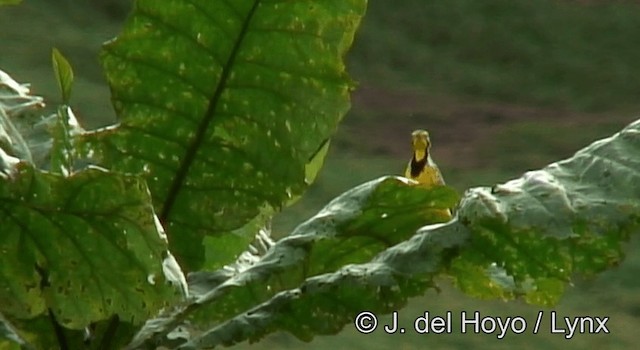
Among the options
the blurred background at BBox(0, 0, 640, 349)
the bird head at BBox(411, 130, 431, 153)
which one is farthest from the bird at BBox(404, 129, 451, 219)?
the blurred background at BBox(0, 0, 640, 349)

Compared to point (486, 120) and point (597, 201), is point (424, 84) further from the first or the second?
point (597, 201)

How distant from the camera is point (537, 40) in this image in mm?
6133

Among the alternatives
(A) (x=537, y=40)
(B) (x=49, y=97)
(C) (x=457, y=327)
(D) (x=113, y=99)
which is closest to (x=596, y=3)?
(A) (x=537, y=40)

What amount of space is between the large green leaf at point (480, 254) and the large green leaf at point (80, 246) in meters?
0.07

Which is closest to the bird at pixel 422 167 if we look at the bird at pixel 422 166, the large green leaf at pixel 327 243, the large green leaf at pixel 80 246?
the bird at pixel 422 166

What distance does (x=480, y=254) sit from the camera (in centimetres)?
58

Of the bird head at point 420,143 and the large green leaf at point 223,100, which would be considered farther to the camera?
the bird head at point 420,143

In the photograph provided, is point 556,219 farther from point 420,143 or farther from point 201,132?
point 420,143

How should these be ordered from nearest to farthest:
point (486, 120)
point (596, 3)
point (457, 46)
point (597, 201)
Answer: point (597, 201), point (486, 120), point (457, 46), point (596, 3)

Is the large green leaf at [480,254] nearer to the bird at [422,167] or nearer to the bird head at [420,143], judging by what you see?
the bird at [422,167]

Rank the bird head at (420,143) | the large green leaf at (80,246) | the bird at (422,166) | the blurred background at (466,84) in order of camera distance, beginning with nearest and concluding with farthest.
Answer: the large green leaf at (80,246), the bird at (422,166), the bird head at (420,143), the blurred background at (466,84)

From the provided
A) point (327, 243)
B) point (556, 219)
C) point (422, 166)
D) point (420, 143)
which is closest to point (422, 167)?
point (422, 166)

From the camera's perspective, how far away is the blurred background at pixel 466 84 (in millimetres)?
3912

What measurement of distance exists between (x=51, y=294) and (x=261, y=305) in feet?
0.35
